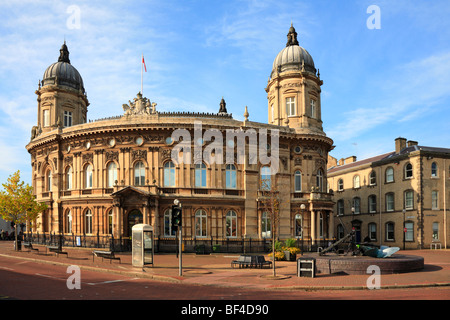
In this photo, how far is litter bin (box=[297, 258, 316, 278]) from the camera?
2016 centimetres

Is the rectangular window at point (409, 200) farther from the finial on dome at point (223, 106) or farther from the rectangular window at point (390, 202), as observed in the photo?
the finial on dome at point (223, 106)

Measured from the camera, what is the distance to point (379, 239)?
53.2 metres

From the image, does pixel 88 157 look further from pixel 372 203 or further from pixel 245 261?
pixel 372 203

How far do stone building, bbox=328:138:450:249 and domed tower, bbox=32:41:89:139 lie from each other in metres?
34.7

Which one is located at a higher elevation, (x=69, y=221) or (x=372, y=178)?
(x=372, y=178)

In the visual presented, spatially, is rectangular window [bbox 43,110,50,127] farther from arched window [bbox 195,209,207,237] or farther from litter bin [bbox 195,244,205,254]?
litter bin [bbox 195,244,205,254]

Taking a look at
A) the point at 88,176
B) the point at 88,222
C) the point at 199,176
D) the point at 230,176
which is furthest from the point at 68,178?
the point at 230,176

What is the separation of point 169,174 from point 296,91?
17013 mm

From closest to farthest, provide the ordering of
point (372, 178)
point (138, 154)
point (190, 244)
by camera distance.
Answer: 1. point (190, 244)
2. point (138, 154)
3. point (372, 178)

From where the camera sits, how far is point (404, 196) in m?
49.7

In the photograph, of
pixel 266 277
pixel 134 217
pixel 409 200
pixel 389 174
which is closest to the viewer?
pixel 266 277
